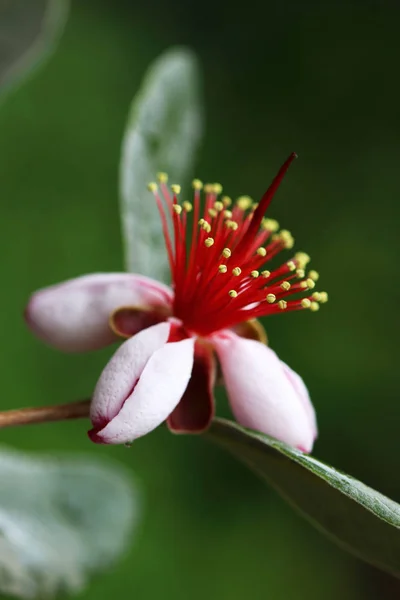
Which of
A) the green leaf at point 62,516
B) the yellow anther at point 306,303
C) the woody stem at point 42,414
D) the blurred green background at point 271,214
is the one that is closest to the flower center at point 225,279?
the yellow anther at point 306,303

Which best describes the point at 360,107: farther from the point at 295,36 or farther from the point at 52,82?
the point at 52,82

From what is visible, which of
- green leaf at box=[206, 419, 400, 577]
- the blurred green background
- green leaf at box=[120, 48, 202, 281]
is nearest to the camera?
green leaf at box=[206, 419, 400, 577]

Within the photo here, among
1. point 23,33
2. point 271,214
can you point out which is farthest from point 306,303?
point 271,214

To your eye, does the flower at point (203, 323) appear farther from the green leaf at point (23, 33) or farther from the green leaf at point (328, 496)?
the green leaf at point (23, 33)

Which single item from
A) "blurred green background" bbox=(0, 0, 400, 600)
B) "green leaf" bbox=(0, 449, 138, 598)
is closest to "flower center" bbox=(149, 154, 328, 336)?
"green leaf" bbox=(0, 449, 138, 598)

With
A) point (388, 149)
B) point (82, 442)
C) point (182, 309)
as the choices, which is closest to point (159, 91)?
point (182, 309)

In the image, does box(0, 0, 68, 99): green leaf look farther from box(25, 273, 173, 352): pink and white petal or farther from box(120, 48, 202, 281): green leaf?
box(25, 273, 173, 352): pink and white petal

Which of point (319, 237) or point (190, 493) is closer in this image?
point (190, 493)
